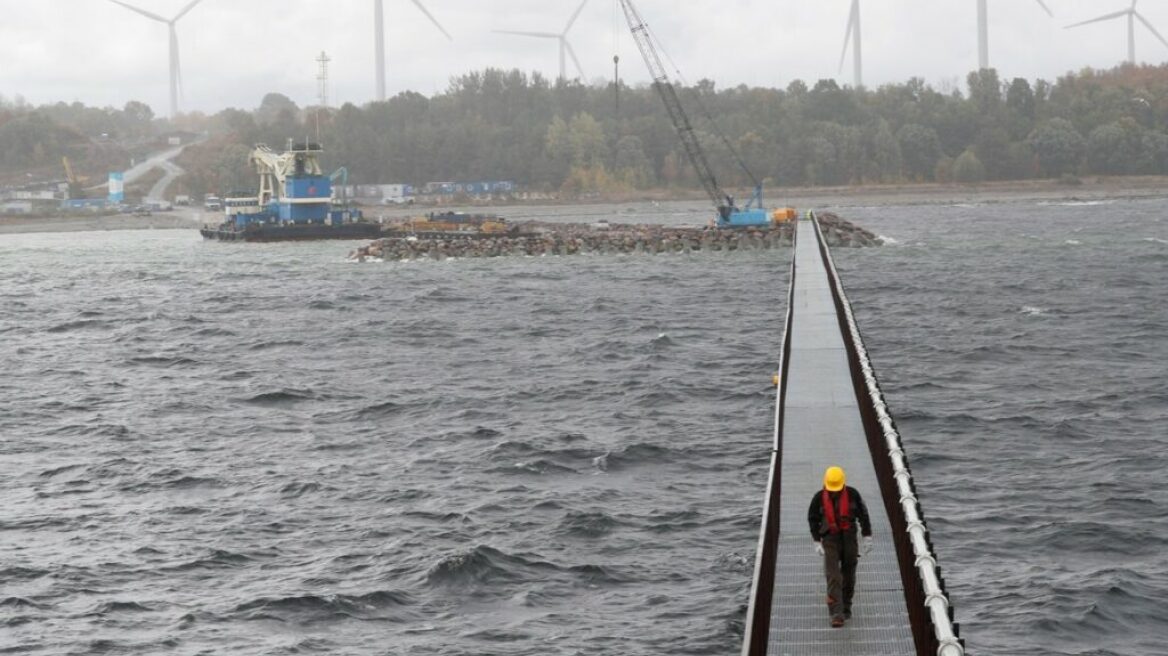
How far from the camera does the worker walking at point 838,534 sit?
67.7 ft

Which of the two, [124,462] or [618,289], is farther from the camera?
[618,289]

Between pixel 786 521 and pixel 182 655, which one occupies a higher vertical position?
pixel 786 521

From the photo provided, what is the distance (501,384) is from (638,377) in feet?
14.3

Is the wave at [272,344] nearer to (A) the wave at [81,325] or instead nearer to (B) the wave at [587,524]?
(A) the wave at [81,325]

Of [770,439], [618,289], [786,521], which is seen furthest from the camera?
[618,289]

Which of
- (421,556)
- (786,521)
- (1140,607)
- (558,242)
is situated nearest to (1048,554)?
(1140,607)

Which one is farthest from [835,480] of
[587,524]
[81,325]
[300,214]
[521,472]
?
[300,214]

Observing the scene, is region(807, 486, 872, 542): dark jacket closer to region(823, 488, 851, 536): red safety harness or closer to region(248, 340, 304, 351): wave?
region(823, 488, 851, 536): red safety harness

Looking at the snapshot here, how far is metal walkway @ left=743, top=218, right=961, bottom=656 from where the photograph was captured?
20.1 meters

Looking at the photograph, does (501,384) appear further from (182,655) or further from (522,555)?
(182,655)

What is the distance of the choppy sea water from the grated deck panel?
6.63 ft

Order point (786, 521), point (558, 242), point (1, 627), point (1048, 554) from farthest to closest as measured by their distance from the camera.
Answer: point (558, 242)
point (1048, 554)
point (1, 627)
point (786, 521)

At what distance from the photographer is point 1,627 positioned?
89.6ft

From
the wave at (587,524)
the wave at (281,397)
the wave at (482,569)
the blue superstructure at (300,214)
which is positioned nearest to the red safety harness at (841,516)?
the wave at (482,569)
